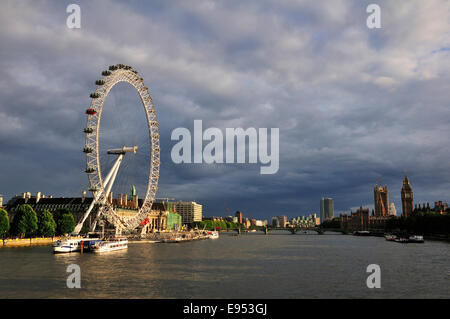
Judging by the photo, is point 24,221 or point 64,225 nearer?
point 24,221

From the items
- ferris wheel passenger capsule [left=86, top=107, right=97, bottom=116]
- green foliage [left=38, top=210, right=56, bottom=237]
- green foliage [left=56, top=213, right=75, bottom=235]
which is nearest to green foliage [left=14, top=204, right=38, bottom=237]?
green foliage [left=38, top=210, right=56, bottom=237]

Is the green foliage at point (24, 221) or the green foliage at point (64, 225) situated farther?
the green foliage at point (64, 225)

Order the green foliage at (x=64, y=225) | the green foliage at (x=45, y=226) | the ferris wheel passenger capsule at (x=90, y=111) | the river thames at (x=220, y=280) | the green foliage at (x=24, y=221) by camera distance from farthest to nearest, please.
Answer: the green foliage at (x=64, y=225), the green foliage at (x=45, y=226), the green foliage at (x=24, y=221), the ferris wheel passenger capsule at (x=90, y=111), the river thames at (x=220, y=280)

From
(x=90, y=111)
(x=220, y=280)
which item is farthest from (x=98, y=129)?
(x=220, y=280)

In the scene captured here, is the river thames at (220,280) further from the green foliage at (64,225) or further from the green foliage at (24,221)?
the green foliage at (64,225)

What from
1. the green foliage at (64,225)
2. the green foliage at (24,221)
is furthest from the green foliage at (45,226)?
the green foliage at (64,225)

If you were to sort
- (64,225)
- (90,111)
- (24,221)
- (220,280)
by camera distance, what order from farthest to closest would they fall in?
(64,225) → (24,221) → (90,111) → (220,280)

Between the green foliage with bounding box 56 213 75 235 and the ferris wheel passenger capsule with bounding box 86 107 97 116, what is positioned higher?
the ferris wheel passenger capsule with bounding box 86 107 97 116

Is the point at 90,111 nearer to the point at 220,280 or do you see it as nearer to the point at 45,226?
the point at 45,226

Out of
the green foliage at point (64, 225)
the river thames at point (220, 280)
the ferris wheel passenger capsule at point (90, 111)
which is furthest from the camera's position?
the green foliage at point (64, 225)

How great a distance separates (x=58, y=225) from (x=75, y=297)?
7813 centimetres

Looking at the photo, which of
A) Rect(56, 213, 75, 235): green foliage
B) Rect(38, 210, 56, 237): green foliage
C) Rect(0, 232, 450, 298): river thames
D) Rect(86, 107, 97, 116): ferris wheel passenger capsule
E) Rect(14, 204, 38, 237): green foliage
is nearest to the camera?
Rect(0, 232, 450, 298): river thames

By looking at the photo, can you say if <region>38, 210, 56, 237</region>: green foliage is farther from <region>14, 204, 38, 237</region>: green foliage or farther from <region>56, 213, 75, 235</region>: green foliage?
<region>56, 213, 75, 235</region>: green foliage
